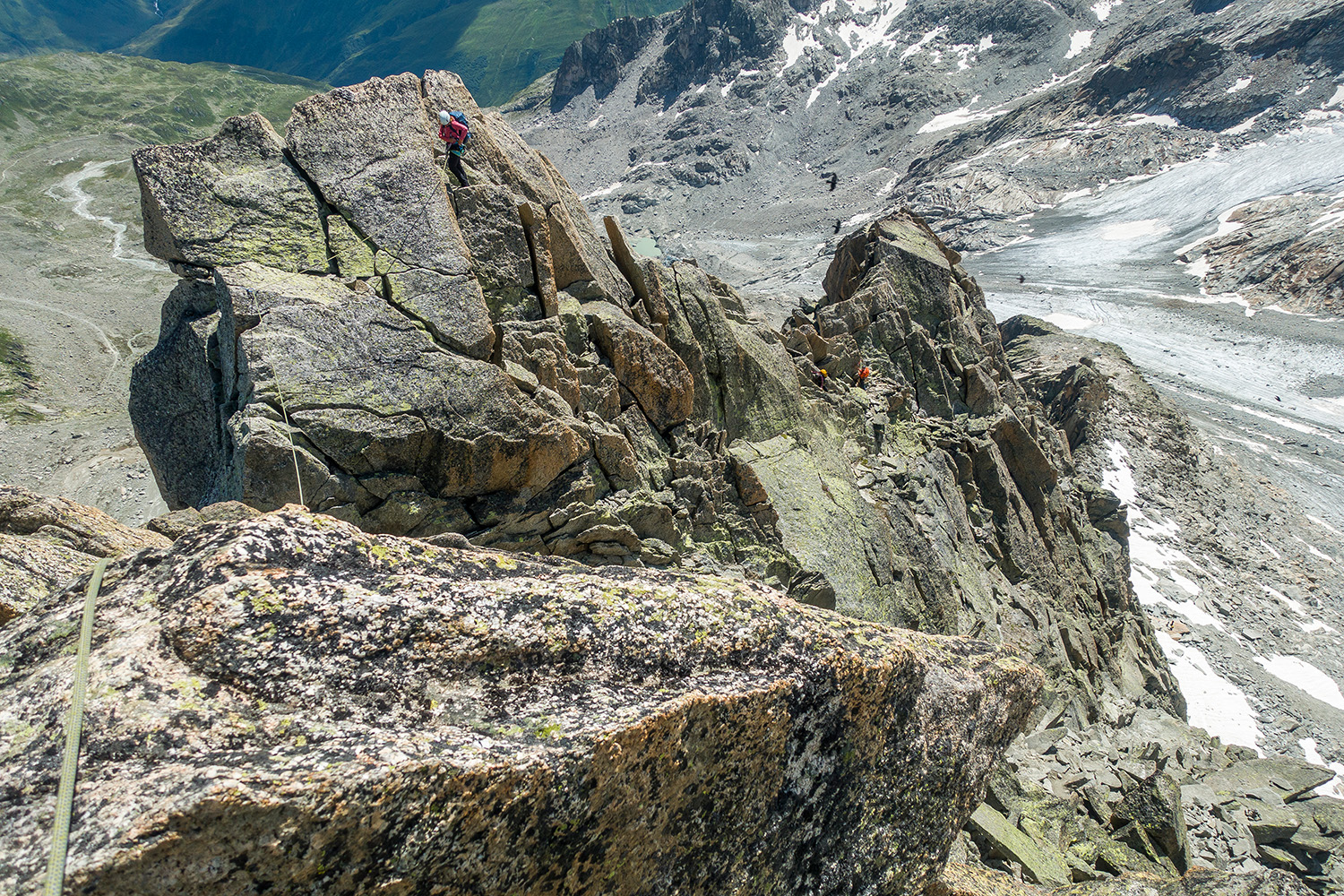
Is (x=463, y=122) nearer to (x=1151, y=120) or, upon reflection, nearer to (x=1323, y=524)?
(x=1323, y=524)

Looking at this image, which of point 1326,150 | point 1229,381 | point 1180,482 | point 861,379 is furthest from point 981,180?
point 861,379

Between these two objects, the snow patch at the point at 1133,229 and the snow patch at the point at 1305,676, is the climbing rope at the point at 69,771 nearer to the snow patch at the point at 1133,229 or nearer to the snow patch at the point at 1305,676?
the snow patch at the point at 1305,676

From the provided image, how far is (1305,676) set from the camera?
4747 cm

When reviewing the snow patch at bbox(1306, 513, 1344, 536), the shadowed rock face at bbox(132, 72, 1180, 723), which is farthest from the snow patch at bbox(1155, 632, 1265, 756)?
the snow patch at bbox(1306, 513, 1344, 536)

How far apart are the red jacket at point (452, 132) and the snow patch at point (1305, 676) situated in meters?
62.3

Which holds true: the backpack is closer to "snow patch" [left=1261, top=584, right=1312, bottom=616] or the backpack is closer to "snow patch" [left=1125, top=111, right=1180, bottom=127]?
"snow patch" [left=1261, top=584, right=1312, bottom=616]

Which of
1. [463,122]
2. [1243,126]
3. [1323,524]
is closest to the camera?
[463,122]

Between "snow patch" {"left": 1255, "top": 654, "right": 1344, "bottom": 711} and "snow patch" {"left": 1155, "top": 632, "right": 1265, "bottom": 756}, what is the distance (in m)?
5.30

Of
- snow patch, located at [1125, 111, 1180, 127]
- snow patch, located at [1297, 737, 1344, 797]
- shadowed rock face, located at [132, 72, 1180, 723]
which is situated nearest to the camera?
shadowed rock face, located at [132, 72, 1180, 723]

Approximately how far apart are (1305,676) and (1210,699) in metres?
10.5

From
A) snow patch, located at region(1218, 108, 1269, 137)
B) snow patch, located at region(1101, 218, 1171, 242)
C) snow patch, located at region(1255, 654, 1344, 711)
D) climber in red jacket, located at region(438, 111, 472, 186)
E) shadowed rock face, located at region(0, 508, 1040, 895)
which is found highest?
snow patch, located at region(1218, 108, 1269, 137)

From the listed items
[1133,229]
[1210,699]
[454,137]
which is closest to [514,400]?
[454,137]

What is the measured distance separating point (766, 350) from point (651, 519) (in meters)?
10.9

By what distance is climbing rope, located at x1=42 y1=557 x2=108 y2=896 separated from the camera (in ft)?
10.8
